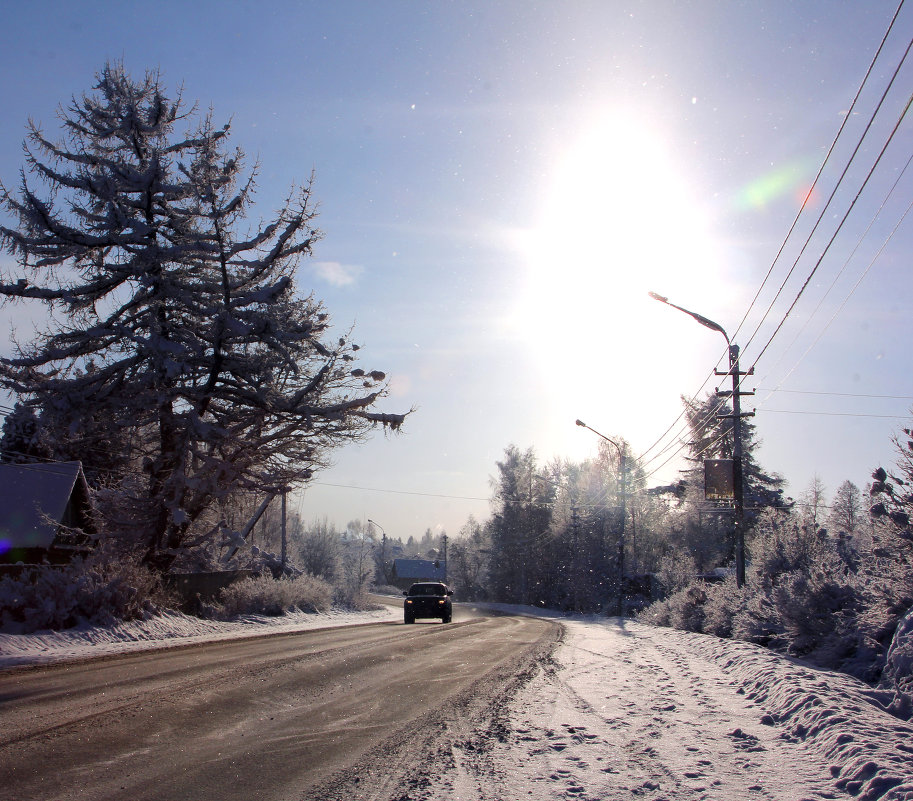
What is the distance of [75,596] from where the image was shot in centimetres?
1631

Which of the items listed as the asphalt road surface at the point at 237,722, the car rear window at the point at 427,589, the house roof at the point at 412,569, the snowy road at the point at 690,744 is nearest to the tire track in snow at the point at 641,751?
the snowy road at the point at 690,744

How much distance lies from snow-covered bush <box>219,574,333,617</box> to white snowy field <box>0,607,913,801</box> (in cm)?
1321

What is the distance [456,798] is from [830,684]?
19.3 feet

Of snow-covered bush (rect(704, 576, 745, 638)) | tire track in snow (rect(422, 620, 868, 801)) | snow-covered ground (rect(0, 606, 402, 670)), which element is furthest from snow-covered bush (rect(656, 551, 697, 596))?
tire track in snow (rect(422, 620, 868, 801))

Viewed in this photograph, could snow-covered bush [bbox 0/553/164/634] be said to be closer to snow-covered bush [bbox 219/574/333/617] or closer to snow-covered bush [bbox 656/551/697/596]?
snow-covered bush [bbox 219/574/333/617]

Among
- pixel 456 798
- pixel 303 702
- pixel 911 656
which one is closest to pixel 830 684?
pixel 911 656

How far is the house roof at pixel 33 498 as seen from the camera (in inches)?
1102

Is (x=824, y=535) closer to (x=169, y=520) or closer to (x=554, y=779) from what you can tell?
(x=554, y=779)

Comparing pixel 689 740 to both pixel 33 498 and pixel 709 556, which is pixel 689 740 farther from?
pixel 709 556

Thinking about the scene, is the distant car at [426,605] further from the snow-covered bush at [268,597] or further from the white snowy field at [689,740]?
the white snowy field at [689,740]

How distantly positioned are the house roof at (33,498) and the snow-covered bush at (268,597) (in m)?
7.81

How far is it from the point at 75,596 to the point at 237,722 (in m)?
11.4

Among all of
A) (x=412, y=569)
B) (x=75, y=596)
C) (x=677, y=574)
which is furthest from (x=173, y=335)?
(x=412, y=569)

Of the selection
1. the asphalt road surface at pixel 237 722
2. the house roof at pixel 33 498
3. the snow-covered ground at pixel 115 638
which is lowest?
the snow-covered ground at pixel 115 638
